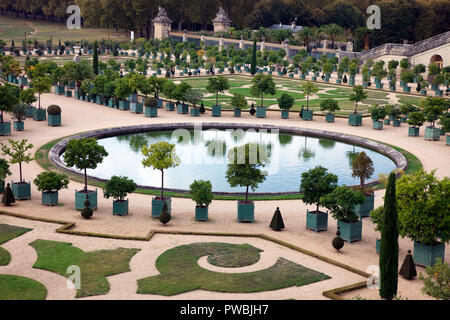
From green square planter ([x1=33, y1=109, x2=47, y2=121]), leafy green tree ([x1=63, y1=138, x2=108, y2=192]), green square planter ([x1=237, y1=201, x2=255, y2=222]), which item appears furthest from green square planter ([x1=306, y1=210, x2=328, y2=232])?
green square planter ([x1=33, y1=109, x2=47, y2=121])

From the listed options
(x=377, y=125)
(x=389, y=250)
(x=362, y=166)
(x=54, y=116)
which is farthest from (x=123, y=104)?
(x=389, y=250)

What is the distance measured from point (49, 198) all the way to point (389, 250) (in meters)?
17.4

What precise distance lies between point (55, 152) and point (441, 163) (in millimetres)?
24344

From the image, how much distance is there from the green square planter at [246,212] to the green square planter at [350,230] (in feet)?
13.8

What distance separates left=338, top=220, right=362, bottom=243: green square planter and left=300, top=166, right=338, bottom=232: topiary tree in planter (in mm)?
1139

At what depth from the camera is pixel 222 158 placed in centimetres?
4484

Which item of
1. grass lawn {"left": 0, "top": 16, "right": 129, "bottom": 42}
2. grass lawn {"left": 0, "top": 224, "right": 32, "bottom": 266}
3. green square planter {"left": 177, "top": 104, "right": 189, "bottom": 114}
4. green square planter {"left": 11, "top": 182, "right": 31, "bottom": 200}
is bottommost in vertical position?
grass lawn {"left": 0, "top": 224, "right": 32, "bottom": 266}

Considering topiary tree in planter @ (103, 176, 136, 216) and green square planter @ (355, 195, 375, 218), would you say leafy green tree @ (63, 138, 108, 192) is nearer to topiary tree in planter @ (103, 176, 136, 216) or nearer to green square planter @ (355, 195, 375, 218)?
topiary tree in planter @ (103, 176, 136, 216)

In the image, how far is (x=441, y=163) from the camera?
42.8 meters

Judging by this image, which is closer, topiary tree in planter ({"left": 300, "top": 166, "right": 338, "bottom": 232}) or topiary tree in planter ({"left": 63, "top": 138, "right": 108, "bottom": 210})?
topiary tree in planter ({"left": 300, "top": 166, "right": 338, "bottom": 232})

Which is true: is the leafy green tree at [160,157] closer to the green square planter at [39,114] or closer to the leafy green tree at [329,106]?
the green square planter at [39,114]

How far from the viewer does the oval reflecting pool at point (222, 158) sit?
39500 mm

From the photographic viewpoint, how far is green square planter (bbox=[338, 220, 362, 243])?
96.5ft

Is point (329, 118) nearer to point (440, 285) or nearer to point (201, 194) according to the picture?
point (201, 194)
